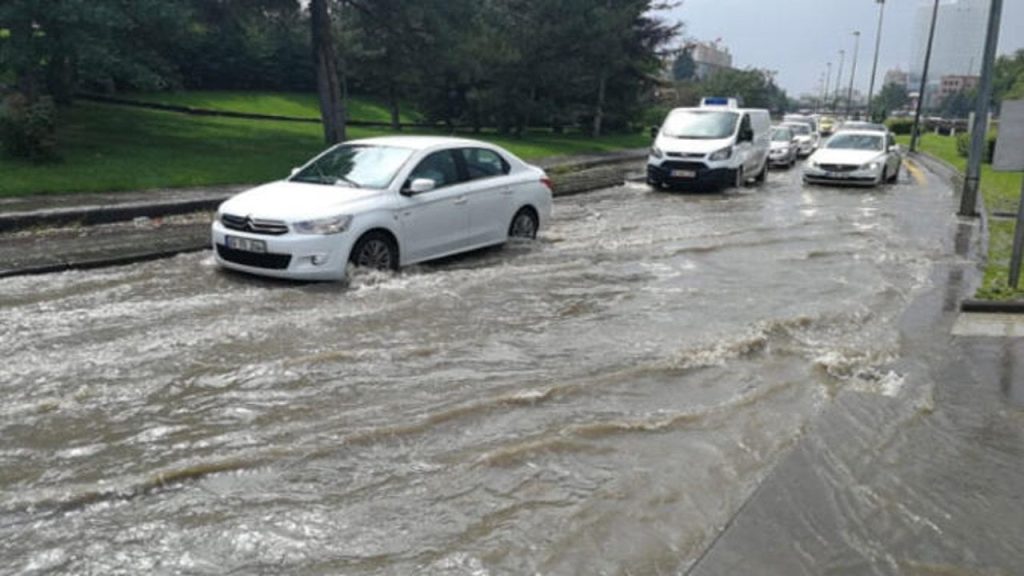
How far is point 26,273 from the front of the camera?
8.74m

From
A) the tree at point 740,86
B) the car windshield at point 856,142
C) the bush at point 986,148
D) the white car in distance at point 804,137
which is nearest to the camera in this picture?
the car windshield at point 856,142

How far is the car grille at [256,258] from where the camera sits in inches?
332

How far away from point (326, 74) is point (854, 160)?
14109mm

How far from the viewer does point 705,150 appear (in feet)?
64.4

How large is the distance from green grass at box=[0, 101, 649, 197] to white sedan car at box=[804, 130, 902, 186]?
918cm

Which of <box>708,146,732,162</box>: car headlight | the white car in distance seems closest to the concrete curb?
<box>708,146,732,162</box>: car headlight

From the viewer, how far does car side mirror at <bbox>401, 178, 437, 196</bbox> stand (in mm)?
9234

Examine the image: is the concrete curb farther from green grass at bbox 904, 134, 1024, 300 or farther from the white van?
the white van

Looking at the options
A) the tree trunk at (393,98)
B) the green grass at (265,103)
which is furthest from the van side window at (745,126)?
the green grass at (265,103)

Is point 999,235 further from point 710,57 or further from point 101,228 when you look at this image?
point 710,57

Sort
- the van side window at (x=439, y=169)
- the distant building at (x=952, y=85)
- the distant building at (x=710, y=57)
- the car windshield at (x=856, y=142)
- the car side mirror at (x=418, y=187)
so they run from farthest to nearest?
the distant building at (x=710, y=57) → the distant building at (x=952, y=85) → the car windshield at (x=856, y=142) → the van side window at (x=439, y=169) → the car side mirror at (x=418, y=187)

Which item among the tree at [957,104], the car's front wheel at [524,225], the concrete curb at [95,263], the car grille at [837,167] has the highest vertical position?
the tree at [957,104]

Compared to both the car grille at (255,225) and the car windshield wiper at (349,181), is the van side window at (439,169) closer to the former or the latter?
the car windshield wiper at (349,181)

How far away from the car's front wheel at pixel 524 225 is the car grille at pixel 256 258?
362 cm
